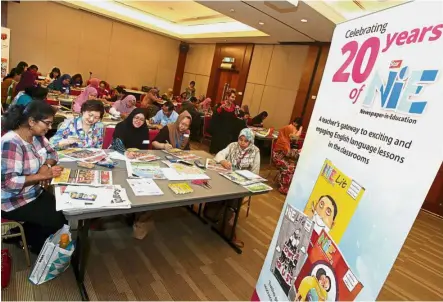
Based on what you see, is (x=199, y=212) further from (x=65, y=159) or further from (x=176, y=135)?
(x=65, y=159)

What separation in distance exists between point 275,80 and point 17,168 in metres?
7.92

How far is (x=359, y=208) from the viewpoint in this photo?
96cm

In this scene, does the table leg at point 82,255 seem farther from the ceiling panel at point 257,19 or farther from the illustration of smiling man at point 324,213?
the ceiling panel at point 257,19

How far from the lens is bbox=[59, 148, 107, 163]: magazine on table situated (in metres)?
2.31

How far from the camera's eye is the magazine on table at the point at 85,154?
231cm

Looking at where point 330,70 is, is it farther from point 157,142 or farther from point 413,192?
point 157,142

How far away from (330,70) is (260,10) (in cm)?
490

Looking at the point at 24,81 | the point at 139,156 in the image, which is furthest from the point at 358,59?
the point at 24,81

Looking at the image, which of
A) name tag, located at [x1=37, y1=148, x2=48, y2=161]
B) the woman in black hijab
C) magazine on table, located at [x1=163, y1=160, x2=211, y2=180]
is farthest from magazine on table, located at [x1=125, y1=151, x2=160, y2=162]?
name tag, located at [x1=37, y1=148, x2=48, y2=161]

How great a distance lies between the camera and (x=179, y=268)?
2457 millimetres

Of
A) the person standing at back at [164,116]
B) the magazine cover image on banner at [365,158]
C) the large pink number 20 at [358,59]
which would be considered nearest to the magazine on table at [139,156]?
the magazine cover image on banner at [365,158]

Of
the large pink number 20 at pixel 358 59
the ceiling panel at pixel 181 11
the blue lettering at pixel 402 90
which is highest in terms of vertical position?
the ceiling panel at pixel 181 11

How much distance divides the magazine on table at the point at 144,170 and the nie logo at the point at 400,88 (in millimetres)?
1754

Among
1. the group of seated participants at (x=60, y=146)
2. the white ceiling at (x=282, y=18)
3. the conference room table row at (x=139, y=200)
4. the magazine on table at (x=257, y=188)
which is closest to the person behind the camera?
the conference room table row at (x=139, y=200)
